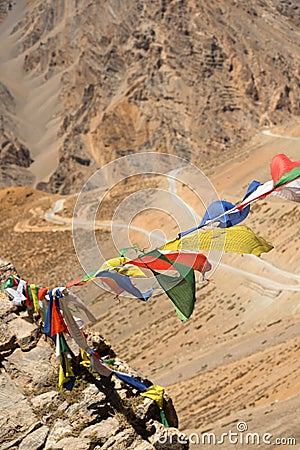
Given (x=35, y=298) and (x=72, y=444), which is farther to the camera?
(x=35, y=298)

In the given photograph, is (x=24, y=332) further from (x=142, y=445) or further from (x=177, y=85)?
(x=177, y=85)

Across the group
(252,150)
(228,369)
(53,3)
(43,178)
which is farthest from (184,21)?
(53,3)

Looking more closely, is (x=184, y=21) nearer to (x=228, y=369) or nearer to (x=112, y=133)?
(x=112, y=133)

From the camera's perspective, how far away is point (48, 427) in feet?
22.4

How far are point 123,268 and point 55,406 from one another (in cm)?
183

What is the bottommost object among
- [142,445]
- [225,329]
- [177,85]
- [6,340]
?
[225,329]

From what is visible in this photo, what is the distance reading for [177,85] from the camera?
211 ft

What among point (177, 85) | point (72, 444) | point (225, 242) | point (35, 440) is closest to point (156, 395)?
point (72, 444)

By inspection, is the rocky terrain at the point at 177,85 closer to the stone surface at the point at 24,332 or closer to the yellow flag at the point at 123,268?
the stone surface at the point at 24,332

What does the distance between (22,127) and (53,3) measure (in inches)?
1986

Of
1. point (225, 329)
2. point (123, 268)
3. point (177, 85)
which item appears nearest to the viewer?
point (123, 268)

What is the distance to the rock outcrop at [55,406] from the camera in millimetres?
6723

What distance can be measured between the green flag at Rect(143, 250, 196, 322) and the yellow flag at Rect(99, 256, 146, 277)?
201 millimetres

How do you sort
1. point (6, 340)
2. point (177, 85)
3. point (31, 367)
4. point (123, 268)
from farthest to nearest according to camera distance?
point (177, 85)
point (6, 340)
point (31, 367)
point (123, 268)
